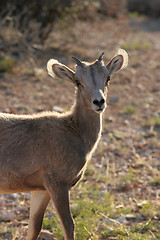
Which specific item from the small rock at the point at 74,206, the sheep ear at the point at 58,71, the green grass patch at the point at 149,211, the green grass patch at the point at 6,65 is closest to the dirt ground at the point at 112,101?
the green grass patch at the point at 6,65

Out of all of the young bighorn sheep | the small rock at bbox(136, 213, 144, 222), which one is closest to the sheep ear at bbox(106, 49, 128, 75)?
the young bighorn sheep

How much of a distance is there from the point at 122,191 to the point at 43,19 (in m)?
10.2

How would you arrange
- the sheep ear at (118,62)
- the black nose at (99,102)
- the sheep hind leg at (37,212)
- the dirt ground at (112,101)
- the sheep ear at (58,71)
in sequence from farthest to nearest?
the dirt ground at (112,101) → the sheep ear at (118,62) → the sheep ear at (58,71) → the sheep hind leg at (37,212) → the black nose at (99,102)

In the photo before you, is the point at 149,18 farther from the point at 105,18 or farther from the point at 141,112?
the point at 141,112

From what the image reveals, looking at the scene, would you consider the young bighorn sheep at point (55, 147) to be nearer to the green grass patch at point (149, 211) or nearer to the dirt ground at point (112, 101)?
the dirt ground at point (112, 101)

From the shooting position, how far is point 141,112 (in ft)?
41.9

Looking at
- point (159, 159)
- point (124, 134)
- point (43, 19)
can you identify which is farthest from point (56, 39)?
point (159, 159)

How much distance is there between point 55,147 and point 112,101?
24.2 ft

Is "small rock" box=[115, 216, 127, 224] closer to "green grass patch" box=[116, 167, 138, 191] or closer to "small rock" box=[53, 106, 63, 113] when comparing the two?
"green grass patch" box=[116, 167, 138, 191]

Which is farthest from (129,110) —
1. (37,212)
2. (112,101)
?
(37,212)

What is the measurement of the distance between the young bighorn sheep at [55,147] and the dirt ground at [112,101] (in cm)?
84

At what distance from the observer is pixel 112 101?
1319 centimetres

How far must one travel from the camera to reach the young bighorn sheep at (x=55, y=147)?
5.81 m

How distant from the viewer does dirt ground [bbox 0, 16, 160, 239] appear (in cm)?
848
